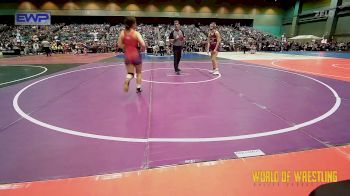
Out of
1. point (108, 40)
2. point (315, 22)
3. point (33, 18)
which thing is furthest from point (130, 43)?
point (315, 22)

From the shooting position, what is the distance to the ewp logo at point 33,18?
95.2 feet

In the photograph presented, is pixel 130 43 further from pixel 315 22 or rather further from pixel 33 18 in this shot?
pixel 315 22

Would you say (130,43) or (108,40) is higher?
(108,40)

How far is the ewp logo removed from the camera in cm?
2903

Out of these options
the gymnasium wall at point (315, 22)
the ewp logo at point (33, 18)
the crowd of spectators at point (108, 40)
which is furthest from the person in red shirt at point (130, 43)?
the gymnasium wall at point (315, 22)

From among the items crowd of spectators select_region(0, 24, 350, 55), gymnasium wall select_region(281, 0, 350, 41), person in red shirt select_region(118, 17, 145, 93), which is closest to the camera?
person in red shirt select_region(118, 17, 145, 93)

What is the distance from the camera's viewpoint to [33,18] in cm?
2975

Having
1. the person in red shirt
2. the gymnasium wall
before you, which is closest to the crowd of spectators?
the gymnasium wall

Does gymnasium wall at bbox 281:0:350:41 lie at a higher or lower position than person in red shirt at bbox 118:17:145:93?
higher

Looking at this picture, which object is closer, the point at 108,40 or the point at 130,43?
the point at 130,43

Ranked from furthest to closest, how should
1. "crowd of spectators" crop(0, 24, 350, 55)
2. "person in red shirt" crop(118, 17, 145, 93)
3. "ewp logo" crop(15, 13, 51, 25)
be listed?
"ewp logo" crop(15, 13, 51, 25), "crowd of spectators" crop(0, 24, 350, 55), "person in red shirt" crop(118, 17, 145, 93)

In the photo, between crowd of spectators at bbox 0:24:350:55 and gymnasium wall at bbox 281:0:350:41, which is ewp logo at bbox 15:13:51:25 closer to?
crowd of spectators at bbox 0:24:350:55

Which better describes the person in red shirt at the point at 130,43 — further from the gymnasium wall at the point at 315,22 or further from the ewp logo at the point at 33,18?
the gymnasium wall at the point at 315,22

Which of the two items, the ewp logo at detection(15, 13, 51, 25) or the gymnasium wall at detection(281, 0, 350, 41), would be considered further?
the ewp logo at detection(15, 13, 51, 25)
